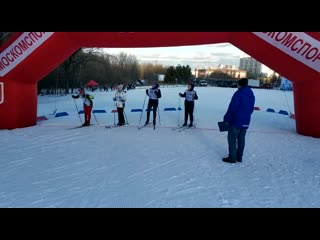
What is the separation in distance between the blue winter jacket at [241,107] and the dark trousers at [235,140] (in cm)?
12

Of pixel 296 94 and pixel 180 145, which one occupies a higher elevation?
pixel 296 94

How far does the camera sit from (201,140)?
7496 mm

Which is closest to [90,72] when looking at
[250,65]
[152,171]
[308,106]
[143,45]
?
[143,45]

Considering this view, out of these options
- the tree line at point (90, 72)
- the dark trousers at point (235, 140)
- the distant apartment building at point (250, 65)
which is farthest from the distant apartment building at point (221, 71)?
the dark trousers at point (235, 140)

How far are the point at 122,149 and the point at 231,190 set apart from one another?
10.3 ft

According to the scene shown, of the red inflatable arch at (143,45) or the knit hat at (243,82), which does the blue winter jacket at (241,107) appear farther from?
the red inflatable arch at (143,45)

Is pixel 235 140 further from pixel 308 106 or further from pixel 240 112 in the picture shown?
pixel 308 106

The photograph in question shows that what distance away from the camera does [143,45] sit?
8.68 m

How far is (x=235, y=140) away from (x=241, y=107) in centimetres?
69

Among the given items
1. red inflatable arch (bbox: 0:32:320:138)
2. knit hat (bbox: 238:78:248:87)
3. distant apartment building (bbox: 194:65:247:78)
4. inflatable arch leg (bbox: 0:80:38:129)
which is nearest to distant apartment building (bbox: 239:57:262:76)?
distant apartment building (bbox: 194:65:247:78)

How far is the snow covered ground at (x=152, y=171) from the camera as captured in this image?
3.62m
